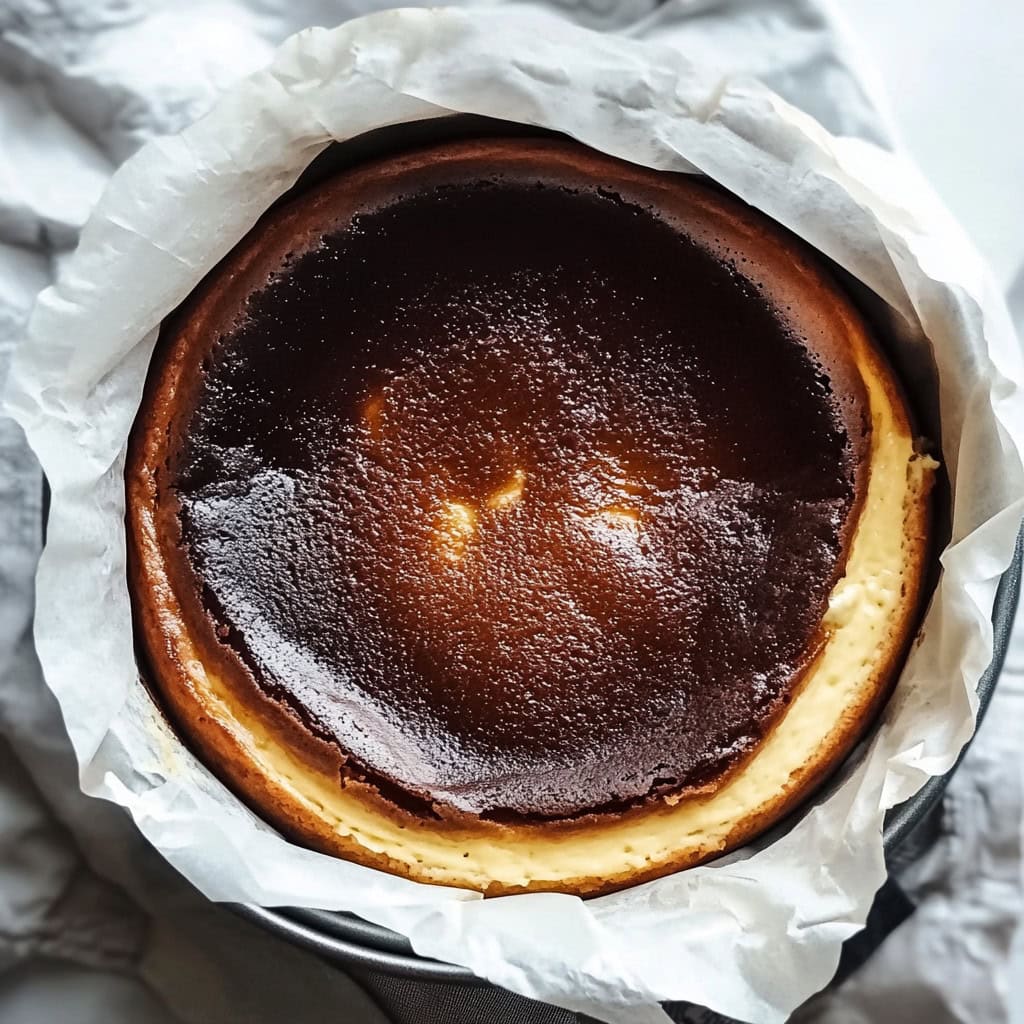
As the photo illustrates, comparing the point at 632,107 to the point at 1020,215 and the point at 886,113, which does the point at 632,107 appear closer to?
the point at 886,113

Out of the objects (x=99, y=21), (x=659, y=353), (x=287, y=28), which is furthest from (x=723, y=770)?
(x=99, y=21)

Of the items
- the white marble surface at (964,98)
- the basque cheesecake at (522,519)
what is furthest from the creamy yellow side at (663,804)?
the white marble surface at (964,98)

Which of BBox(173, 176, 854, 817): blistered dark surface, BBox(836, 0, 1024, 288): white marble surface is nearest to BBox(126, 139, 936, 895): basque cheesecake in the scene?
BBox(173, 176, 854, 817): blistered dark surface

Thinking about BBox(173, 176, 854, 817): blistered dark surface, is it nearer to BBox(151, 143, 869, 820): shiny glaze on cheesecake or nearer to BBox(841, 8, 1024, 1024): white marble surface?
BBox(151, 143, 869, 820): shiny glaze on cheesecake

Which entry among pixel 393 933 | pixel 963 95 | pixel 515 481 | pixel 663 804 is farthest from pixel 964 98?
pixel 393 933

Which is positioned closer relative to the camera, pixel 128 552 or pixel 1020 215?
pixel 128 552

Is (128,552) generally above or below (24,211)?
below
